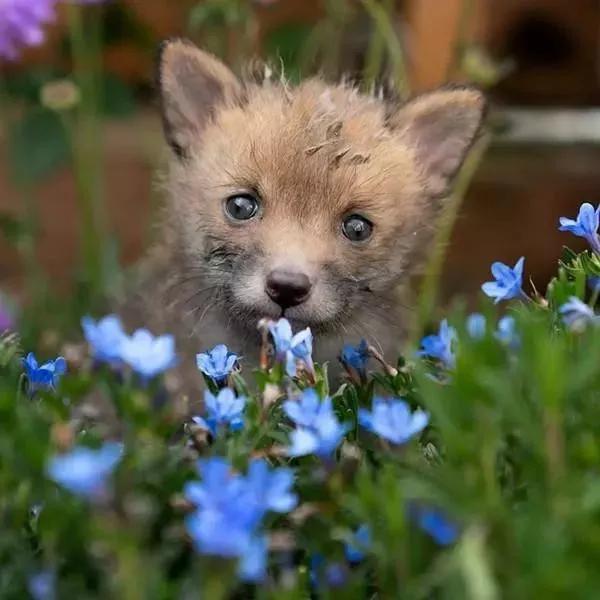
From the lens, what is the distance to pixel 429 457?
1.09 m

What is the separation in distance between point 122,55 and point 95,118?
39.2 inches

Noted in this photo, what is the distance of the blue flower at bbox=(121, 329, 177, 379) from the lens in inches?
36.8

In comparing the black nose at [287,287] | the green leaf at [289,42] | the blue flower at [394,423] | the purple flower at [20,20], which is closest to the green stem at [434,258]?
the black nose at [287,287]

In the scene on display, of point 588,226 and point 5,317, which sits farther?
point 5,317

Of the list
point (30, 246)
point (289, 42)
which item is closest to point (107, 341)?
point (30, 246)

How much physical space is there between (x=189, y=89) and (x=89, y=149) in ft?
2.63

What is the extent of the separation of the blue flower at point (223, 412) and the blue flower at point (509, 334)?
0.28 meters

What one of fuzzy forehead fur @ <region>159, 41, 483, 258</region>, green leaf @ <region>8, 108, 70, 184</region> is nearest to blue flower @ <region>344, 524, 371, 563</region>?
fuzzy forehead fur @ <region>159, 41, 483, 258</region>

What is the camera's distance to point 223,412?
1.04 m

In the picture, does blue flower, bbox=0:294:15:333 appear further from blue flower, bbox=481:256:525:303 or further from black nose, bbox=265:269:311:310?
blue flower, bbox=481:256:525:303

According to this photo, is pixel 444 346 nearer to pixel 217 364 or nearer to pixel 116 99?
pixel 217 364

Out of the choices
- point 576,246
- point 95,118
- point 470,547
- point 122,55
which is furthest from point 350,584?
point 122,55

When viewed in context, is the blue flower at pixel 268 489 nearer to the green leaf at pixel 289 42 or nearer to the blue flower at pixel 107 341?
the blue flower at pixel 107 341

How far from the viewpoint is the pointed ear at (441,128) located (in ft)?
6.59
